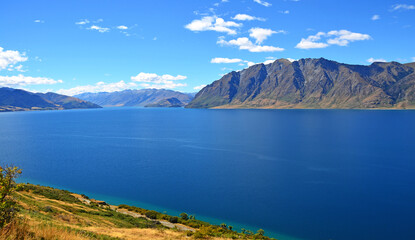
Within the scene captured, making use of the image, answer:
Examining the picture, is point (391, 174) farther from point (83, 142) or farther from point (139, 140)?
point (83, 142)

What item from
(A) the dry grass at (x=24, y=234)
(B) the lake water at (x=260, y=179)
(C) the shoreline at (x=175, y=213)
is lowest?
(C) the shoreline at (x=175, y=213)

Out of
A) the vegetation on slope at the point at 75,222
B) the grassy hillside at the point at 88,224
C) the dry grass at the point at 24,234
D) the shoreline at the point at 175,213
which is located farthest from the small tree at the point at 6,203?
the shoreline at the point at 175,213

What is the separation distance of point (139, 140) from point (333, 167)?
114 m

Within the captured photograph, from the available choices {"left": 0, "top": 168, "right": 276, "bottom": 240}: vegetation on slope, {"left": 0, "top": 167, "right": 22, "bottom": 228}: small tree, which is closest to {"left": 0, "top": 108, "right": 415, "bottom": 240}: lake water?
{"left": 0, "top": 168, "right": 276, "bottom": 240}: vegetation on slope

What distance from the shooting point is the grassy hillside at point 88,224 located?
14.4m

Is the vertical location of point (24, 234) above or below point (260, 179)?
above

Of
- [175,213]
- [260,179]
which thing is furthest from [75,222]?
[260,179]

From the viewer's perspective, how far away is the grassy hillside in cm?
1440

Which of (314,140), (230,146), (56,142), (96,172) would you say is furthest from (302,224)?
(56,142)

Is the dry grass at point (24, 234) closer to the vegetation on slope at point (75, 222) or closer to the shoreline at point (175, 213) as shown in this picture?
the vegetation on slope at point (75, 222)

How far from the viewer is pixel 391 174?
274 ft

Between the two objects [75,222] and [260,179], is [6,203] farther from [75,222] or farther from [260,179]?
[260,179]

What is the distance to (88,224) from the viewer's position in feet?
110

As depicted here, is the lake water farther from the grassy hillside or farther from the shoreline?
the grassy hillside
